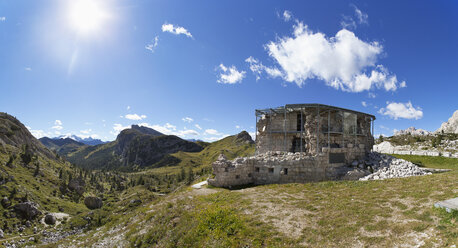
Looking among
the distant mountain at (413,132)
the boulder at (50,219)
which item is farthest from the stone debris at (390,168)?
the boulder at (50,219)

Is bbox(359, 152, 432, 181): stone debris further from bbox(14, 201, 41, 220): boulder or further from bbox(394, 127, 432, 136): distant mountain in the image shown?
bbox(14, 201, 41, 220): boulder

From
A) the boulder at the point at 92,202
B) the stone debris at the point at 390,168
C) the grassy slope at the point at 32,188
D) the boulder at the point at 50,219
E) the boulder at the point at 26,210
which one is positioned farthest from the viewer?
the boulder at the point at 92,202

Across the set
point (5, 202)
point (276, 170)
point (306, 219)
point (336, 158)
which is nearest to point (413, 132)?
point (336, 158)

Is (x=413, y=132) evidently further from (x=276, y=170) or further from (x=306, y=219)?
(x=306, y=219)

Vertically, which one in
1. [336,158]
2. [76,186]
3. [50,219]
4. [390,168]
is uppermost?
[336,158]

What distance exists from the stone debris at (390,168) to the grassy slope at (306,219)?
381cm

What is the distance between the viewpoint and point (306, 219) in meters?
11.3

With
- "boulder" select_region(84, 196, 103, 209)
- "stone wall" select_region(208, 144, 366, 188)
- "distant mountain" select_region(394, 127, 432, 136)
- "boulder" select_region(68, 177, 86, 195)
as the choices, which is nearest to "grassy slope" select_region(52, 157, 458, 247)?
"stone wall" select_region(208, 144, 366, 188)

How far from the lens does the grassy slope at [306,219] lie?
8.77 metres

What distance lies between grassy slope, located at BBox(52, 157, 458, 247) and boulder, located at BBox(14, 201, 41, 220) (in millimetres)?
64800

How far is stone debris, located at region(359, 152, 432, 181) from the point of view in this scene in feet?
65.6

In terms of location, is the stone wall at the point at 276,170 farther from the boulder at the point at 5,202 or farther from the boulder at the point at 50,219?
the boulder at the point at 5,202

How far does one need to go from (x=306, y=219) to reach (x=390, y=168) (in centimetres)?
1664

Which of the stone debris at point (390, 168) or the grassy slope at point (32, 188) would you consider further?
the grassy slope at point (32, 188)
